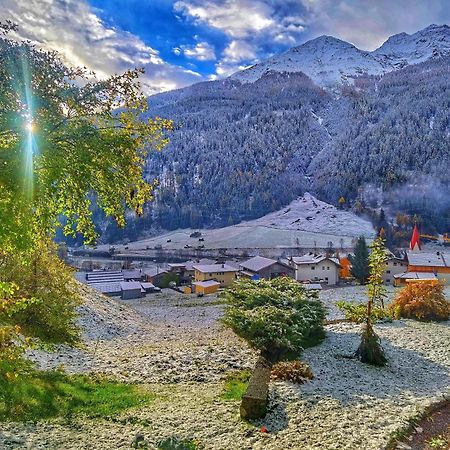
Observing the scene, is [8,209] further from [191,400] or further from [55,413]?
[191,400]

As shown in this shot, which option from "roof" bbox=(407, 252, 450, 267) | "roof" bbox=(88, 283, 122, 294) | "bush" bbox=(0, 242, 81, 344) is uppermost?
"bush" bbox=(0, 242, 81, 344)

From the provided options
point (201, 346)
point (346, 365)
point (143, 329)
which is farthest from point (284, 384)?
point (143, 329)

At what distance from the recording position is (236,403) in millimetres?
14141

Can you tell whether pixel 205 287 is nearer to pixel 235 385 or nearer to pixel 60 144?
pixel 235 385

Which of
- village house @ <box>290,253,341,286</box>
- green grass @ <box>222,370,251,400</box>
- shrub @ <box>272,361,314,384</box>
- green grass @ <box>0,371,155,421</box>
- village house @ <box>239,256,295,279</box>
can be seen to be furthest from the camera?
village house @ <box>239,256,295,279</box>

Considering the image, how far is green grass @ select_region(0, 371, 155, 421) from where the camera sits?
39.8ft

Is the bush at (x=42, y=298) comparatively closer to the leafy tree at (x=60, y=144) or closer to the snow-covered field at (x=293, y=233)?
the leafy tree at (x=60, y=144)

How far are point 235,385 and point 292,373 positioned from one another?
9.01 ft

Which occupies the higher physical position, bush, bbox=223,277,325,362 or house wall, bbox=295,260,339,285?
bush, bbox=223,277,325,362

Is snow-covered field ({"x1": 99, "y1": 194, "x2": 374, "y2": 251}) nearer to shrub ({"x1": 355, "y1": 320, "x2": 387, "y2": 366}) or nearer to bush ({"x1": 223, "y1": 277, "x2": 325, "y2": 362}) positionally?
bush ({"x1": 223, "y1": 277, "x2": 325, "y2": 362})

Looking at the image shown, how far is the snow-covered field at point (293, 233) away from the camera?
119 meters

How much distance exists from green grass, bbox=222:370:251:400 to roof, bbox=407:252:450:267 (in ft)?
197

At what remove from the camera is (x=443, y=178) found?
162000mm

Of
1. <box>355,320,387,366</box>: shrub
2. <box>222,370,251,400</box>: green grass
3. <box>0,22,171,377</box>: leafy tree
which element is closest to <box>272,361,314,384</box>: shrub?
<box>222,370,251,400</box>: green grass
